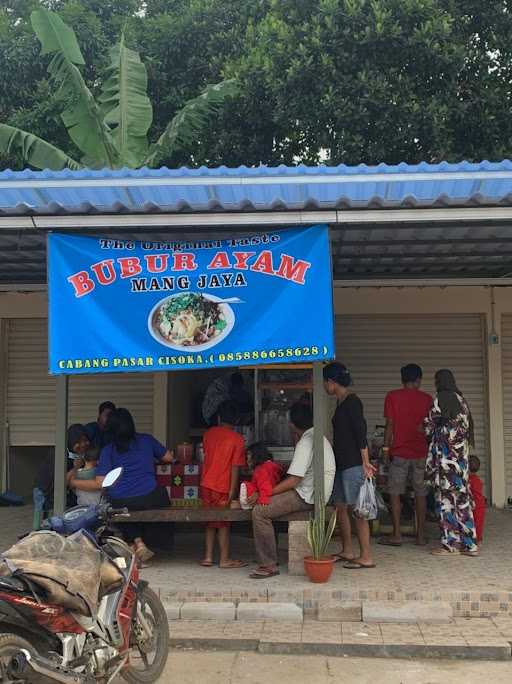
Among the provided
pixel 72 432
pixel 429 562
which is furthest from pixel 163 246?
pixel 429 562

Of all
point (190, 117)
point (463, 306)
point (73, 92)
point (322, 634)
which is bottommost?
point (322, 634)

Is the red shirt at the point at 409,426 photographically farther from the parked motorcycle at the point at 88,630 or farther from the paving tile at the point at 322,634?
the parked motorcycle at the point at 88,630

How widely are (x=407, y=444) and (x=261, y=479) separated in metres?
1.74

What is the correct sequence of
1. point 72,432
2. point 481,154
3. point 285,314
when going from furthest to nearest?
point 481,154, point 72,432, point 285,314

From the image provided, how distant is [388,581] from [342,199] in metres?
3.06

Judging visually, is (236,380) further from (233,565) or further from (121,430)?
(233,565)

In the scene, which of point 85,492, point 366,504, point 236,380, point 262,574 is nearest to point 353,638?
point 262,574

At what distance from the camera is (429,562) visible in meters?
6.28

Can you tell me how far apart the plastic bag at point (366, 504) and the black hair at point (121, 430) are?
2.07 m

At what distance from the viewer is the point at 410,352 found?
9.55 meters

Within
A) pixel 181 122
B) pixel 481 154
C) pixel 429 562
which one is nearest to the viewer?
pixel 429 562

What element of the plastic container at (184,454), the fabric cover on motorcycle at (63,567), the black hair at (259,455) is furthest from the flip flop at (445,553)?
the fabric cover on motorcycle at (63,567)

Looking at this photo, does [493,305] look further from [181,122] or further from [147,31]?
[147,31]

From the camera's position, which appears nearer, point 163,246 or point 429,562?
point 163,246
